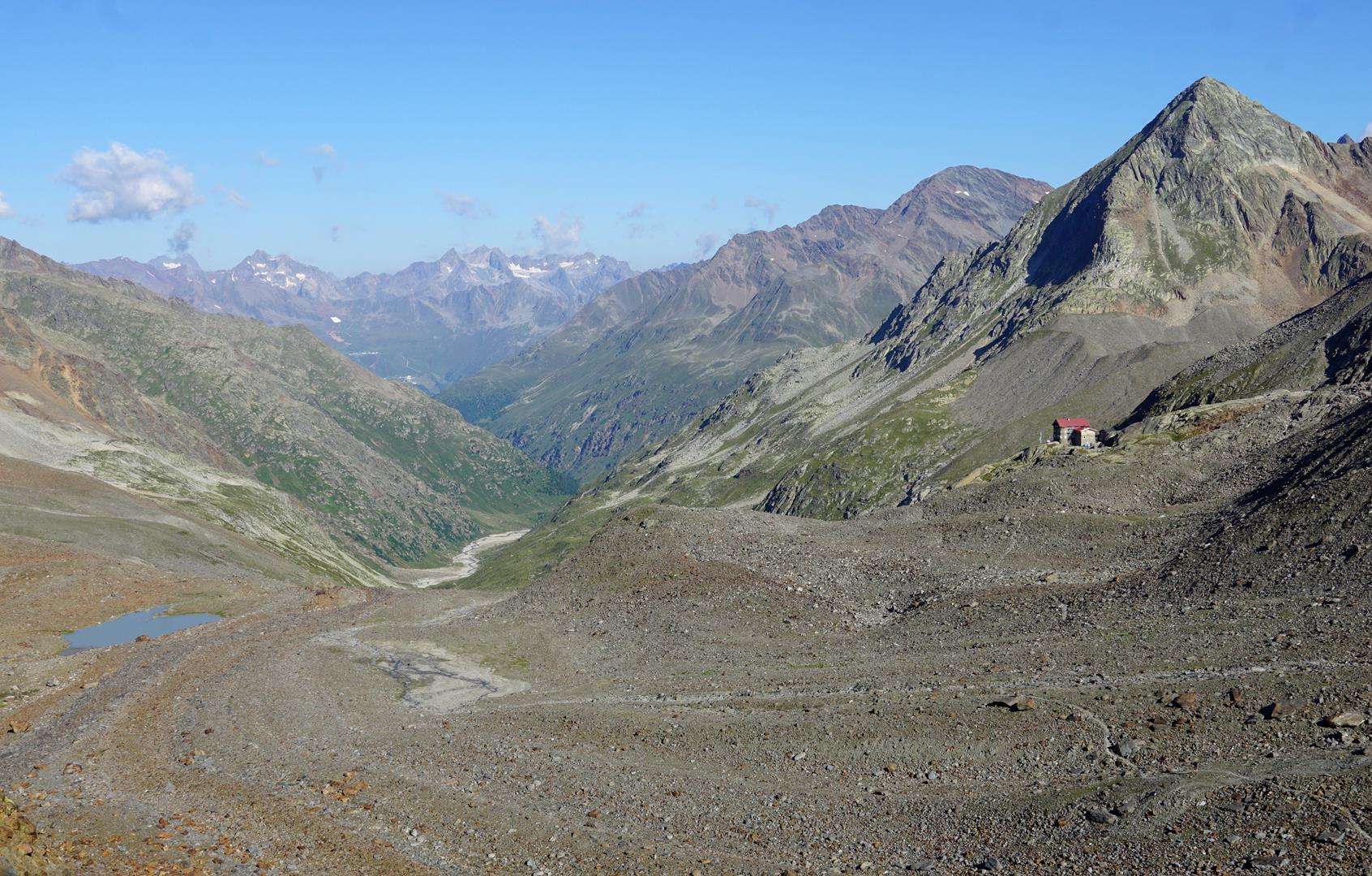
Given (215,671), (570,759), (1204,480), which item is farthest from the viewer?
(1204,480)

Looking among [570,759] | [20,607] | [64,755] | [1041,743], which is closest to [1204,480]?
[1041,743]

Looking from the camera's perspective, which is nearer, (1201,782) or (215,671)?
(1201,782)

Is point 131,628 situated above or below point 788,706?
above

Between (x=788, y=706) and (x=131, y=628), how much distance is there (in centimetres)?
5390

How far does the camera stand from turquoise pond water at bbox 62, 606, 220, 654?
6988cm

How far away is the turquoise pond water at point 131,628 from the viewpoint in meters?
69.9

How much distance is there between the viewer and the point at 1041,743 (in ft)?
120

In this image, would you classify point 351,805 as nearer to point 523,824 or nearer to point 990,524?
point 523,824

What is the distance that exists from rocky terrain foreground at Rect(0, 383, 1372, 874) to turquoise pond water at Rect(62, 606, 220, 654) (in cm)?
192

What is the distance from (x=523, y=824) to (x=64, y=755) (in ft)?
72.7

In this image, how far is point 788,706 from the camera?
4497cm

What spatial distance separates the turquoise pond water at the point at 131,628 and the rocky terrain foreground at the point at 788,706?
6.30 ft

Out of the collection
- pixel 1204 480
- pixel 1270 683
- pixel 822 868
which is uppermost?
pixel 1204 480

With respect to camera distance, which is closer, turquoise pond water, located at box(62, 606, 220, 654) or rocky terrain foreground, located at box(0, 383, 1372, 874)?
rocky terrain foreground, located at box(0, 383, 1372, 874)
